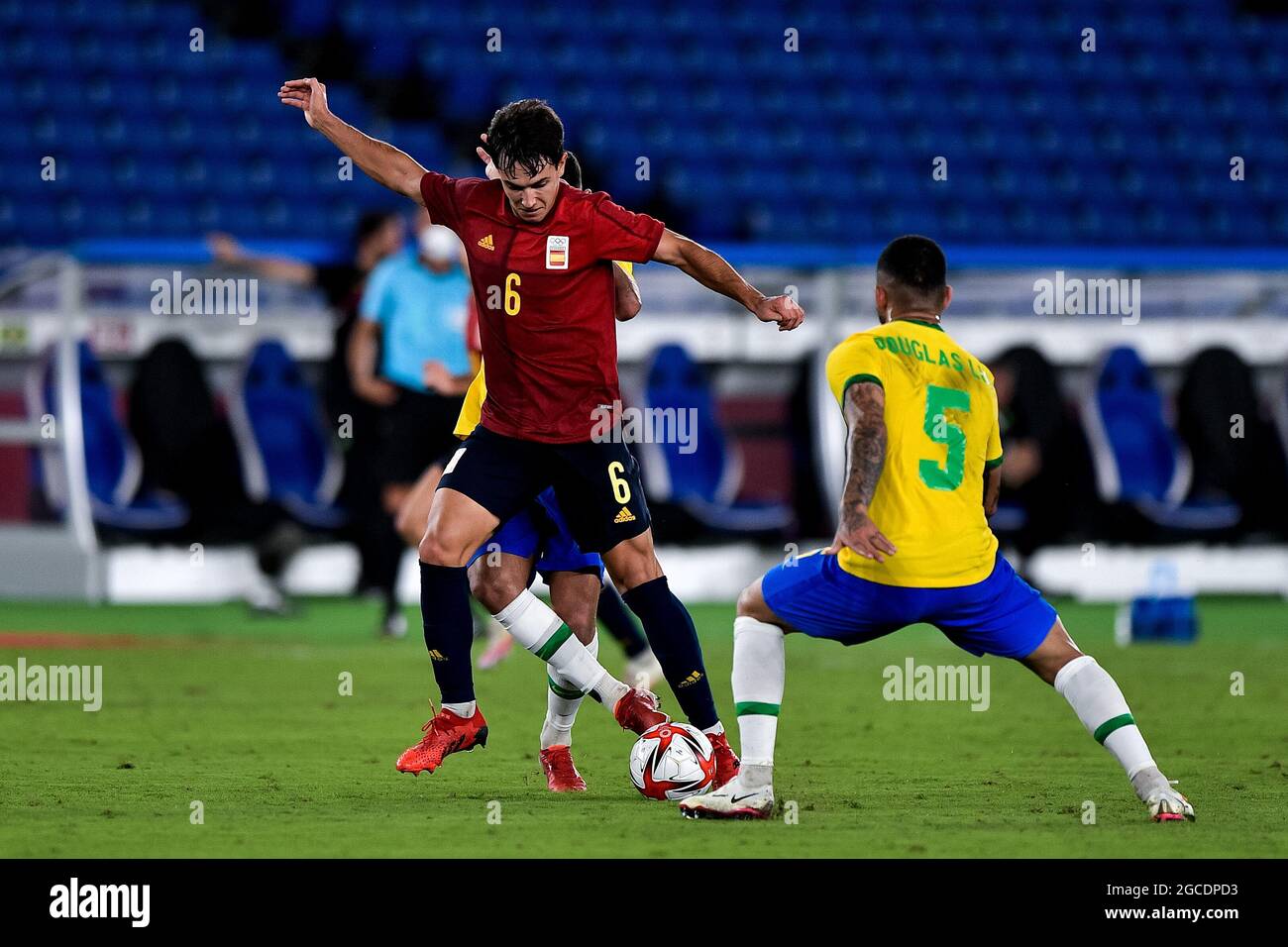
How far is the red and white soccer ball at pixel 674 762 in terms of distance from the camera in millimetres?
5727

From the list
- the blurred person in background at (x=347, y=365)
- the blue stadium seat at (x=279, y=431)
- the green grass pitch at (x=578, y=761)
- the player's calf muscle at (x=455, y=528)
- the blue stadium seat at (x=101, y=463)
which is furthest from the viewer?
the blue stadium seat at (x=279, y=431)

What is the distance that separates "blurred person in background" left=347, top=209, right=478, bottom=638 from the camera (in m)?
10.1

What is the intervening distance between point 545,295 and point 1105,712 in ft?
6.41

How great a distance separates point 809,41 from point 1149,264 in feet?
16.6

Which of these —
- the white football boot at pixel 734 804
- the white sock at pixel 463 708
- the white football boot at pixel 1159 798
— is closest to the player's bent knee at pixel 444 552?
the white sock at pixel 463 708

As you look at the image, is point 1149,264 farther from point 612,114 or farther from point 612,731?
point 612,731

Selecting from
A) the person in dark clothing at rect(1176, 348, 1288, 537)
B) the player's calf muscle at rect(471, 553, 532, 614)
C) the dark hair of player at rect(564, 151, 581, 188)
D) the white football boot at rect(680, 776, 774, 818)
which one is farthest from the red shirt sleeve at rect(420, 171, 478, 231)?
the person in dark clothing at rect(1176, 348, 1288, 537)

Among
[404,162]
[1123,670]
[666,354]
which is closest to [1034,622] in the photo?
[404,162]

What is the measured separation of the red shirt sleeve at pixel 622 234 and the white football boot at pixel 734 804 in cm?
150

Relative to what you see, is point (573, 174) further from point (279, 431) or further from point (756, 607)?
point (279, 431)

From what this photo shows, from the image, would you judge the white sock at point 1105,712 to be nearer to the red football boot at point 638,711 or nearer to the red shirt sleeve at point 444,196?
the red football boot at point 638,711

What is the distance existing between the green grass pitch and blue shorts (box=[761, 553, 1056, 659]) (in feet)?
1.63

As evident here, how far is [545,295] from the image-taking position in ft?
19.1

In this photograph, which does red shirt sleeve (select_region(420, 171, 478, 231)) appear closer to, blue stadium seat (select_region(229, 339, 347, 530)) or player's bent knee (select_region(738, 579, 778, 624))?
player's bent knee (select_region(738, 579, 778, 624))
